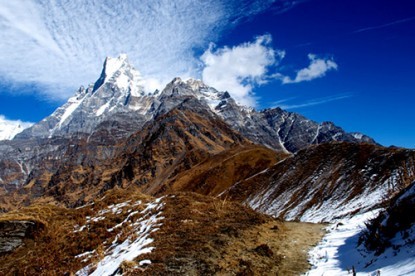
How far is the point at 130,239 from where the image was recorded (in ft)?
56.7

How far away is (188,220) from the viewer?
1875cm

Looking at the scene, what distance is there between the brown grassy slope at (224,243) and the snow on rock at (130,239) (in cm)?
52

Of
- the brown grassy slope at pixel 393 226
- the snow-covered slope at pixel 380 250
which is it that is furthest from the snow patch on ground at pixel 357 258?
the brown grassy slope at pixel 393 226

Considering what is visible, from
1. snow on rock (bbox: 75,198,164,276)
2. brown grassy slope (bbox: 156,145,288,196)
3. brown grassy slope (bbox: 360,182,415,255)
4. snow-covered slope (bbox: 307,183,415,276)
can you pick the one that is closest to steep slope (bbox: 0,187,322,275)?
snow on rock (bbox: 75,198,164,276)

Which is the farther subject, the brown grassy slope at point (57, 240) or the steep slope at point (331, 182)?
the steep slope at point (331, 182)

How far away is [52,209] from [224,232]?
1284 cm

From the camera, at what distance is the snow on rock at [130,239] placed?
48.3 feet

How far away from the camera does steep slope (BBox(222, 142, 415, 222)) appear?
133 feet

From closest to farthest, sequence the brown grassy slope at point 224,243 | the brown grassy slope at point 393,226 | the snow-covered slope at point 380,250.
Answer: the snow-covered slope at point 380,250 → the brown grassy slope at point 393,226 → the brown grassy slope at point 224,243

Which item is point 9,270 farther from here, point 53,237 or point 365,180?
point 365,180

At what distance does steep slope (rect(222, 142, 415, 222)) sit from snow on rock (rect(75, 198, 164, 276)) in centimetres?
1521

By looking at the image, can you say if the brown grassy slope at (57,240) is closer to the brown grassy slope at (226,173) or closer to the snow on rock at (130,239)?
the snow on rock at (130,239)

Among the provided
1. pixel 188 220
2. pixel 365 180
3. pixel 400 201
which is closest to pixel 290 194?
pixel 365 180

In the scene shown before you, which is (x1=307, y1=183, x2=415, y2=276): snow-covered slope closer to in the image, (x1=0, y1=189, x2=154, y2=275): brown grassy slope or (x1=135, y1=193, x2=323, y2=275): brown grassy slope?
(x1=135, y1=193, x2=323, y2=275): brown grassy slope
